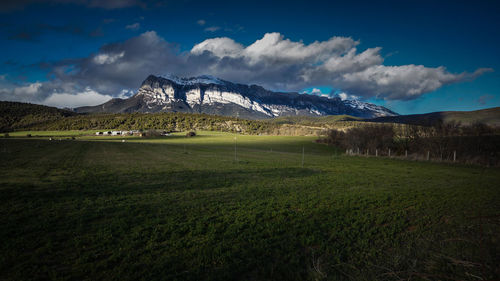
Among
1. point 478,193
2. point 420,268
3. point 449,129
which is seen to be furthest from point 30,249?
point 449,129

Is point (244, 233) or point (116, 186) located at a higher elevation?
point (244, 233)

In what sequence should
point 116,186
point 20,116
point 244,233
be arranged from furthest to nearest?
point 20,116, point 116,186, point 244,233

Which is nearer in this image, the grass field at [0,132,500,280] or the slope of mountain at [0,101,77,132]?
the grass field at [0,132,500,280]

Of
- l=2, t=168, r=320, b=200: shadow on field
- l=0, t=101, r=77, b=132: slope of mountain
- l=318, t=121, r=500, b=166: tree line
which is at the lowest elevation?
l=2, t=168, r=320, b=200: shadow on field

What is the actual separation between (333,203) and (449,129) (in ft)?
160

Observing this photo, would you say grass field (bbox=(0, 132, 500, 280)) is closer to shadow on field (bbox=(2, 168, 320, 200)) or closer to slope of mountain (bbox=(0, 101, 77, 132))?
shadow on field (bbox=(2, 168, 320, 200))

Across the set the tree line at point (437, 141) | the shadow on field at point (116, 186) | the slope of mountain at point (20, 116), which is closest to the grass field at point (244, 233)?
the shadow on field at point (116, 186)

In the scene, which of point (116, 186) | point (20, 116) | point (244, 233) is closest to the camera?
point (244, 233)

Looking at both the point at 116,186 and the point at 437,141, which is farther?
the point at 437,141

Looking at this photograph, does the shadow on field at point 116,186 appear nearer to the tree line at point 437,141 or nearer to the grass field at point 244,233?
→ the grass field at point 244,233

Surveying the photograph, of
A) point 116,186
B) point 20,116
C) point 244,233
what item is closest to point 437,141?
point 244,233

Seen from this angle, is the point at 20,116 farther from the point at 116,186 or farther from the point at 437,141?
the point at 437,141

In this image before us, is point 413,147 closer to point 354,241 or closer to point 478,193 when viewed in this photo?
point 478,193

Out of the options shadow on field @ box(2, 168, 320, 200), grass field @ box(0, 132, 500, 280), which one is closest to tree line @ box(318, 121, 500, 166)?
grass field @ box(0, 132, 500, 280)
